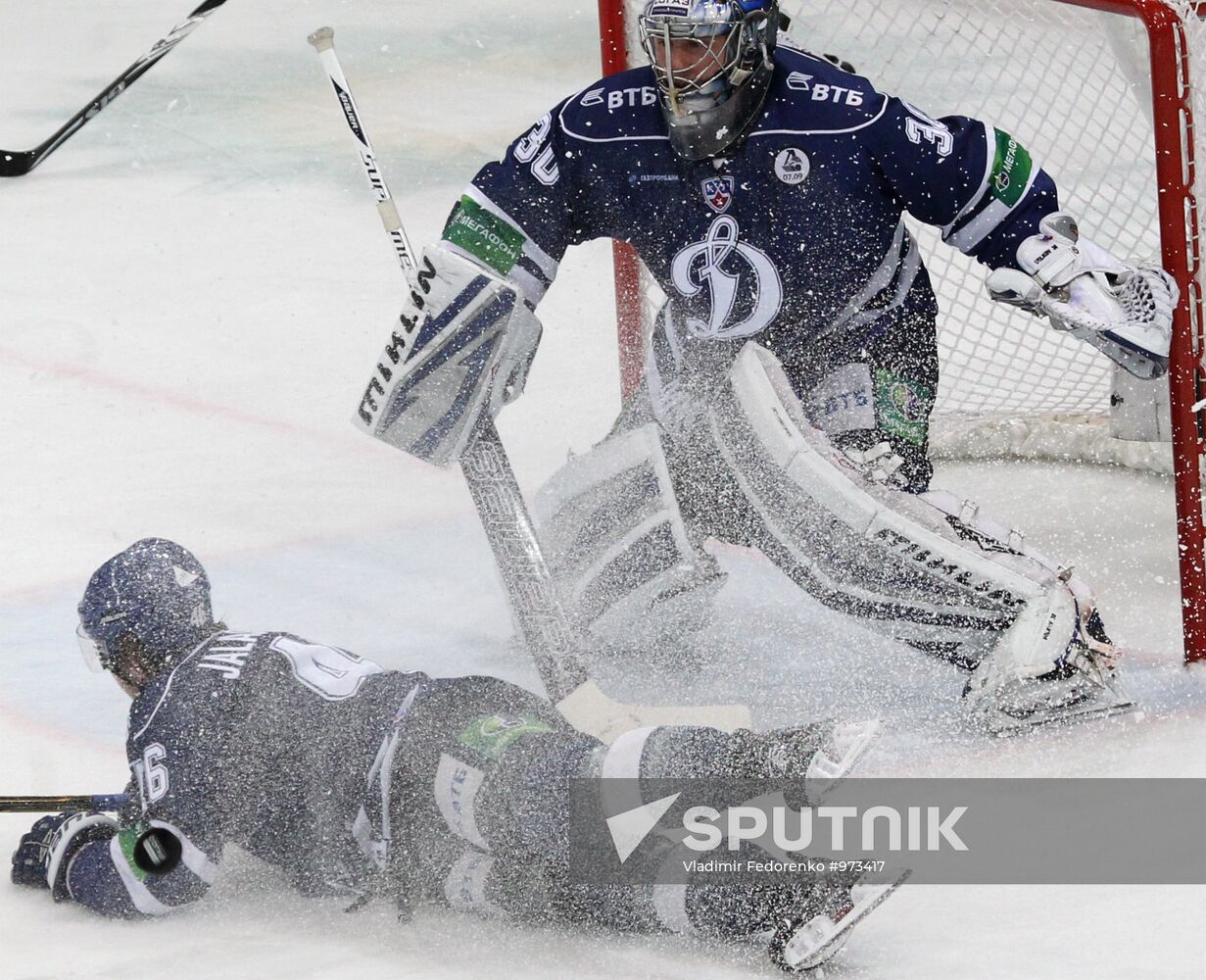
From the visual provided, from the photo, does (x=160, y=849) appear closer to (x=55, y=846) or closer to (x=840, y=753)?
(x=55, y=846)

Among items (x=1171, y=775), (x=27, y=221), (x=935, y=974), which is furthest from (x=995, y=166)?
(x=27, y=221)

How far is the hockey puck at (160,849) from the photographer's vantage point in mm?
2420

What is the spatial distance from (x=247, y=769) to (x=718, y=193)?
126cm

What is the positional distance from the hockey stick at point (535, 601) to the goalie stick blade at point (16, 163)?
11.1ft

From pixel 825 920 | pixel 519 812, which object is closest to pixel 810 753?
pixel 825 920

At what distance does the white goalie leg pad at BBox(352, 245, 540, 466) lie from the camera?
3.21 m

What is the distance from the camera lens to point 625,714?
291 cm

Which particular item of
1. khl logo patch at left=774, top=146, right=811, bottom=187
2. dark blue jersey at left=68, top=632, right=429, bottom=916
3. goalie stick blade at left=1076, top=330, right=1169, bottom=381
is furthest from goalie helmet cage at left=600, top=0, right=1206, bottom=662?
dark blue jersey at left=68, top=632, right=429, bottom=916

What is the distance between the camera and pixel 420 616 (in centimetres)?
364

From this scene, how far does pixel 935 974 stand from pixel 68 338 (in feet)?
11.6

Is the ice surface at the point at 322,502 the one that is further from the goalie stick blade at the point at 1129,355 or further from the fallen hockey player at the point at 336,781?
the goalie stick blade at the point at 1129,355

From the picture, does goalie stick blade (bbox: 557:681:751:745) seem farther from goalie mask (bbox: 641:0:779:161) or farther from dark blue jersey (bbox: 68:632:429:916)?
goalie mask (bbox: 641:0:779:161)

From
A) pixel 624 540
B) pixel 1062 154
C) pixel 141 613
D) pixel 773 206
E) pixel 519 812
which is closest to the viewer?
pixel 519 812

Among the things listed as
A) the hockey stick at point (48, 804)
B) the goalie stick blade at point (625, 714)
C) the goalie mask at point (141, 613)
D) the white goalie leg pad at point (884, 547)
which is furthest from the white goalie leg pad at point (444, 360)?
the hockey stick at point (48, 804)
